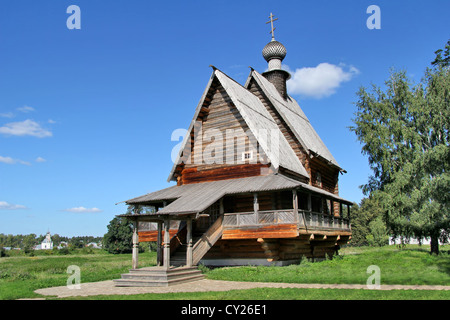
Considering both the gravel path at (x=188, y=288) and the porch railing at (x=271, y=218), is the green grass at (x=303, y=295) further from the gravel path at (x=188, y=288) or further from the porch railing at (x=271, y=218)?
the porch railing at (x=271, y=218)

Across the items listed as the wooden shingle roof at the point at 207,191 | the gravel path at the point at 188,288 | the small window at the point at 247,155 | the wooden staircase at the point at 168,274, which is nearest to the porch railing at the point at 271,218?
the wooden staircase at the point at 168,274

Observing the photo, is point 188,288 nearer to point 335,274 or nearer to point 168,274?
point 168,274

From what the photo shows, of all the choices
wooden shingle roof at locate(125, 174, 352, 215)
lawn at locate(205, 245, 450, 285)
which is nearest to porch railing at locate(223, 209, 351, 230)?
wooden shingle roof at locate(125, 174, 352, 215)

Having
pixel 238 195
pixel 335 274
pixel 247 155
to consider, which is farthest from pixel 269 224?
pixel 247 155

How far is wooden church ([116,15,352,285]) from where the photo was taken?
18266mm

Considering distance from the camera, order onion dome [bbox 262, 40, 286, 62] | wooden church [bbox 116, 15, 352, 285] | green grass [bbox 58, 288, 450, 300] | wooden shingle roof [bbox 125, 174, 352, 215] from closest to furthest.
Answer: green grass [bbox 58, 288, 450, 300], wooden shingle roof [bbox 125, 174, 352, 215], wooden church [bbox 116, 15, 352, 285], onion dome [bbox 262, 40, 286, 62]

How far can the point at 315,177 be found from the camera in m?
27.3

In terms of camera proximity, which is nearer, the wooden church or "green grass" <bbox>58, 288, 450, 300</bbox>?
"green grass" <bbox>58, 288, 450, 300</bbox>

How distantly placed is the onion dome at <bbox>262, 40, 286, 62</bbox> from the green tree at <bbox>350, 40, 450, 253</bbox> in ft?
25.2

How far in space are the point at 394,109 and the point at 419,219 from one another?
908cm

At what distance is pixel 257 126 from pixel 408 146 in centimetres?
1401

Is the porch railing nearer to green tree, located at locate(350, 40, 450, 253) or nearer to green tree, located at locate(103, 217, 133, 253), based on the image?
green tree, located at locate(350, 40, 450, 253)
